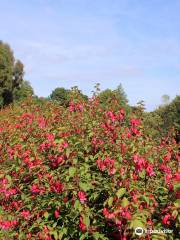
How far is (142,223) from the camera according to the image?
4.22 metres

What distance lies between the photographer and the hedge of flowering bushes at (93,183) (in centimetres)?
448

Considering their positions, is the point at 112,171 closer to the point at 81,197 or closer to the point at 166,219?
the point at 81,197

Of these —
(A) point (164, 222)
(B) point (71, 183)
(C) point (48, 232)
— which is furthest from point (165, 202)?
(C) point (48, 232)

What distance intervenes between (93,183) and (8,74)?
5153 cm

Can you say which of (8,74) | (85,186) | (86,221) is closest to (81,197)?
(85,186)

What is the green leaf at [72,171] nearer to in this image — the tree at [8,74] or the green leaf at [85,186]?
the green leaf at [85,186]

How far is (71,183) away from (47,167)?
0.70 meters

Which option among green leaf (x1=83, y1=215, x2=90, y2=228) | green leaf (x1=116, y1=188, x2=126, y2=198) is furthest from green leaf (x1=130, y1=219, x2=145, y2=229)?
green leaf (x1=83, y1=215, x2=90, y2=228)

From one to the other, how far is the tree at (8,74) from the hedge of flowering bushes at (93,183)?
47338mm

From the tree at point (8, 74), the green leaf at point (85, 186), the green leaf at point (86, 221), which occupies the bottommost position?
the green leaf at point (86, 221)

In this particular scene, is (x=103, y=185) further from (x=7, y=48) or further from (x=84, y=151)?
(x=7, y=48)

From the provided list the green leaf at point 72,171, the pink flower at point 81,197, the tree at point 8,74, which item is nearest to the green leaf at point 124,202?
the pink flower at point 81,197

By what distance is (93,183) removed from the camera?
4812 mm

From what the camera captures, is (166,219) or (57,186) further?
(57,186)
